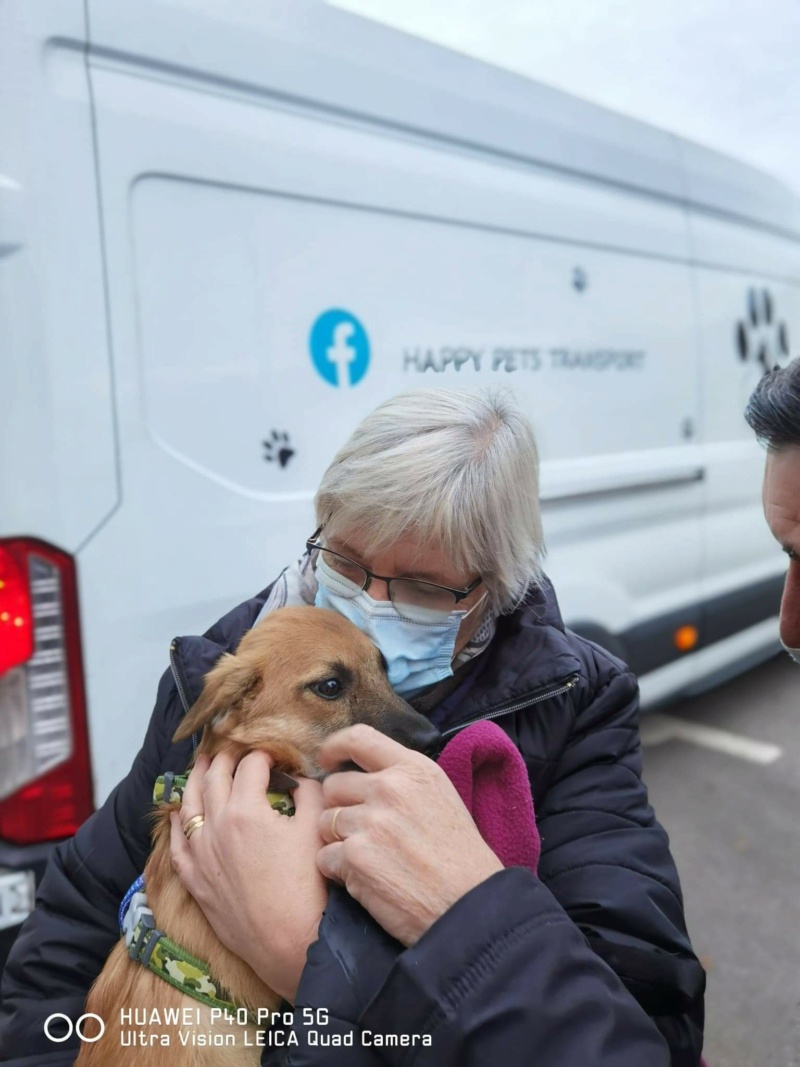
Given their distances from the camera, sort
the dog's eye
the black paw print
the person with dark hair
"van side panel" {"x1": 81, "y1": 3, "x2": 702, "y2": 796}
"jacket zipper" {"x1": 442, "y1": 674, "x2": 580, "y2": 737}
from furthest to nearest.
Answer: the black paw print < "van side panel" {"x1": 81, "y1": 3, "x2": 702, "y2": 796} < the dog's eye < the person with dark hair < "jacket zipper" {"x1": 442, "y1": 674, "x2": 580, "y2": 737}

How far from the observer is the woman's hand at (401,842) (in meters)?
1.09

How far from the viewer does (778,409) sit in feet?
5.12

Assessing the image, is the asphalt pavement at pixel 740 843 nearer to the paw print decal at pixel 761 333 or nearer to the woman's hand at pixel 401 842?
the woman's hand at pixel 401 842

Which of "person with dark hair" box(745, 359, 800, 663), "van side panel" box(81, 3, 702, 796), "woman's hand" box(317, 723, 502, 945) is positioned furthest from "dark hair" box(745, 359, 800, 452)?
"woman's hand" box(317, 723, 502, 945)

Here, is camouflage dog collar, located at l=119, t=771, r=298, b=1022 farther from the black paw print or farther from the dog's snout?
the black paw print

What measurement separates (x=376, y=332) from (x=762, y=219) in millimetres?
3661

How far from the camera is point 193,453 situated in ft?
7.15

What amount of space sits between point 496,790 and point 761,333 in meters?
4.48

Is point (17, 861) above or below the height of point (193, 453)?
below

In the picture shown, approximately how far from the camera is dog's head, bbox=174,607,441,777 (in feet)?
5.45

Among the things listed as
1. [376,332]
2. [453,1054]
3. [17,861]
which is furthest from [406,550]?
[17,861]

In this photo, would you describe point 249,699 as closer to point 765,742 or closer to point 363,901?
point 363,901

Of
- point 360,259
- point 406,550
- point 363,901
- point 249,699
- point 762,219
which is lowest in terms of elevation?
point 363,901

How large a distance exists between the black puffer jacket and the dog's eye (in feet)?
0.71
